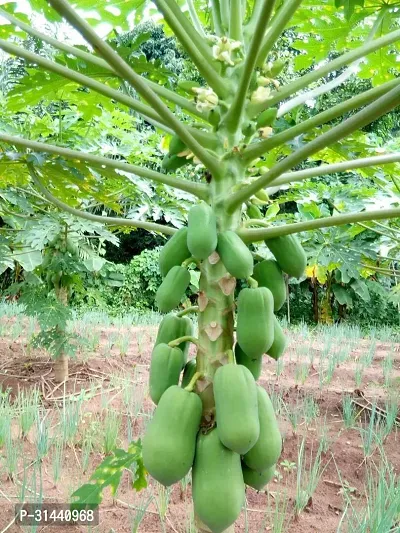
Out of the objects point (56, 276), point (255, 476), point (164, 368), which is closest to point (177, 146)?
point (164, 368)

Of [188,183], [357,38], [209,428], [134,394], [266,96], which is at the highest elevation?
[357,38]

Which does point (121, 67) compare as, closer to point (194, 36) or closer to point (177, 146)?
point (177, 146)

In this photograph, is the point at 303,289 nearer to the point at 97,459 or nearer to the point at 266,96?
the point at 97,459

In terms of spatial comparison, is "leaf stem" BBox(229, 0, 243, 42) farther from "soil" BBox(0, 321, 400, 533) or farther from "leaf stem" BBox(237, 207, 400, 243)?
"soil" BBox(0, 321, 400, 533)

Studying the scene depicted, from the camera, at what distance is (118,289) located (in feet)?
36.7

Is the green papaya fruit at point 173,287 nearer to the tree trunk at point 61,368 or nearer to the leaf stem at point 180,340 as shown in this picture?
the leaf stem at point 180,340

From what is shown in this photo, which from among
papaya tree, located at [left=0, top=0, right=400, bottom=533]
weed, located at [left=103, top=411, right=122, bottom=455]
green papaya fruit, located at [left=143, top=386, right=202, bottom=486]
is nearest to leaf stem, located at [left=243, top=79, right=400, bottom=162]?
papaya tree, located at [left=0, top=0, right=400, bottom=533]

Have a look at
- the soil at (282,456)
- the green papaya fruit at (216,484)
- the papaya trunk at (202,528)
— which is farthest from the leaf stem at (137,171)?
the soil at (282,456)

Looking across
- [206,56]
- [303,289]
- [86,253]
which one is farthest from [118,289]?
[206,56]

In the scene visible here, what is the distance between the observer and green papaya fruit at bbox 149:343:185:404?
110 cm

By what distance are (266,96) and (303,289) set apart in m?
10.0

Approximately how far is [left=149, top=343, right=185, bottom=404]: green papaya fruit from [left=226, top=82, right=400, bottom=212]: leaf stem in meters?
0.36

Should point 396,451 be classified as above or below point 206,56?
below

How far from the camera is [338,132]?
0.90m
